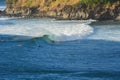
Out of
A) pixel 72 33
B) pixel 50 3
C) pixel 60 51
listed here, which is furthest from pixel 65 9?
pixel 60 51

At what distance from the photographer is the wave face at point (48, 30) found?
75.6m

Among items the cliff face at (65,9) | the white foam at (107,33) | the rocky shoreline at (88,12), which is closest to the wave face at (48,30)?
the white foam at (107,33)

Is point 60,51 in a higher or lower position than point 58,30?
higher

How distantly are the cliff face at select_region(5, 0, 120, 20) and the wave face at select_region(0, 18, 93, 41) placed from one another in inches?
167

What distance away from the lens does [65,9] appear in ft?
334

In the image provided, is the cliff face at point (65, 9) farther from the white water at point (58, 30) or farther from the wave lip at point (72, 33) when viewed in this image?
the wave lip at point (72, 33)

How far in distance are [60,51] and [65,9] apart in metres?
39.3

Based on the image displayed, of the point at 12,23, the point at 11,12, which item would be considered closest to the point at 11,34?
the point at 12,23

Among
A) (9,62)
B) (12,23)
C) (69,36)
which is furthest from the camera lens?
(12,23)

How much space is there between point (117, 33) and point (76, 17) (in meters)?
21.5

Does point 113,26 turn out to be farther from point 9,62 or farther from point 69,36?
point 9,62

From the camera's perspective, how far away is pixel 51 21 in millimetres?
98062

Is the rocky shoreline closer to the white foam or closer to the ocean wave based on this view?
the white foam

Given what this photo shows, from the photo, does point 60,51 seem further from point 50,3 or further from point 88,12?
point 50,3
